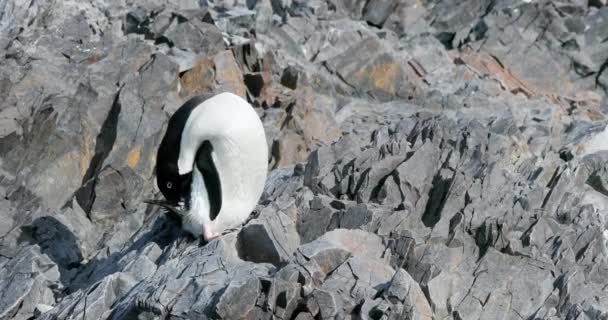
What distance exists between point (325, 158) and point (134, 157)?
17.1 ft

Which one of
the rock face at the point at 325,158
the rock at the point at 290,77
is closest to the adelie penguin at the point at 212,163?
the rock face at the point at 325,158

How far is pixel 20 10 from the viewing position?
2581 centimetres

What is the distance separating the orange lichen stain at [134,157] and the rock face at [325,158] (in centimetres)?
19

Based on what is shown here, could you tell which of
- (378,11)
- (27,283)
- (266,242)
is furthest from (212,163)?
(378,11)

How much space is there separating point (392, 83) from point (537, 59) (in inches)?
217

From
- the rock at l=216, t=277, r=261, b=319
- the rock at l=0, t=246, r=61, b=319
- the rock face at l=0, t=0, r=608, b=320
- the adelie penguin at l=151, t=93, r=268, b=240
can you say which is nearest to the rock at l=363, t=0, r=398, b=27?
the rock face at l=0, t=0, r=608, b=320

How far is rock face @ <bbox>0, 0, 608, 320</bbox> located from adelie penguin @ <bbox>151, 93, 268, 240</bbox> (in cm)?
47

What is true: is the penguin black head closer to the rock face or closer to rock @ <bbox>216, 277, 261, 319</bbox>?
the rock face

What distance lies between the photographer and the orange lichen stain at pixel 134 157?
2144 centimetres

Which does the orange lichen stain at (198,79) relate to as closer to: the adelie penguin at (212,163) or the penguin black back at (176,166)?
the adelie penguin at (212,163)

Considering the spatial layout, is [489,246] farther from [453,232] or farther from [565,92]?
[565,92]

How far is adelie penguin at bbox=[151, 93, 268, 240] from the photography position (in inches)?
552

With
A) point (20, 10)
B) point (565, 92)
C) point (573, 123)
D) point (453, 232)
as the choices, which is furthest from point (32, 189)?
point (565, 92)

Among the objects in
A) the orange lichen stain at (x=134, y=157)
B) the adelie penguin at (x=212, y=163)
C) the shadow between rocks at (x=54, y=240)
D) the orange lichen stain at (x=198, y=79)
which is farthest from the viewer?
the orange lichen stain at (x=198, y=79)
